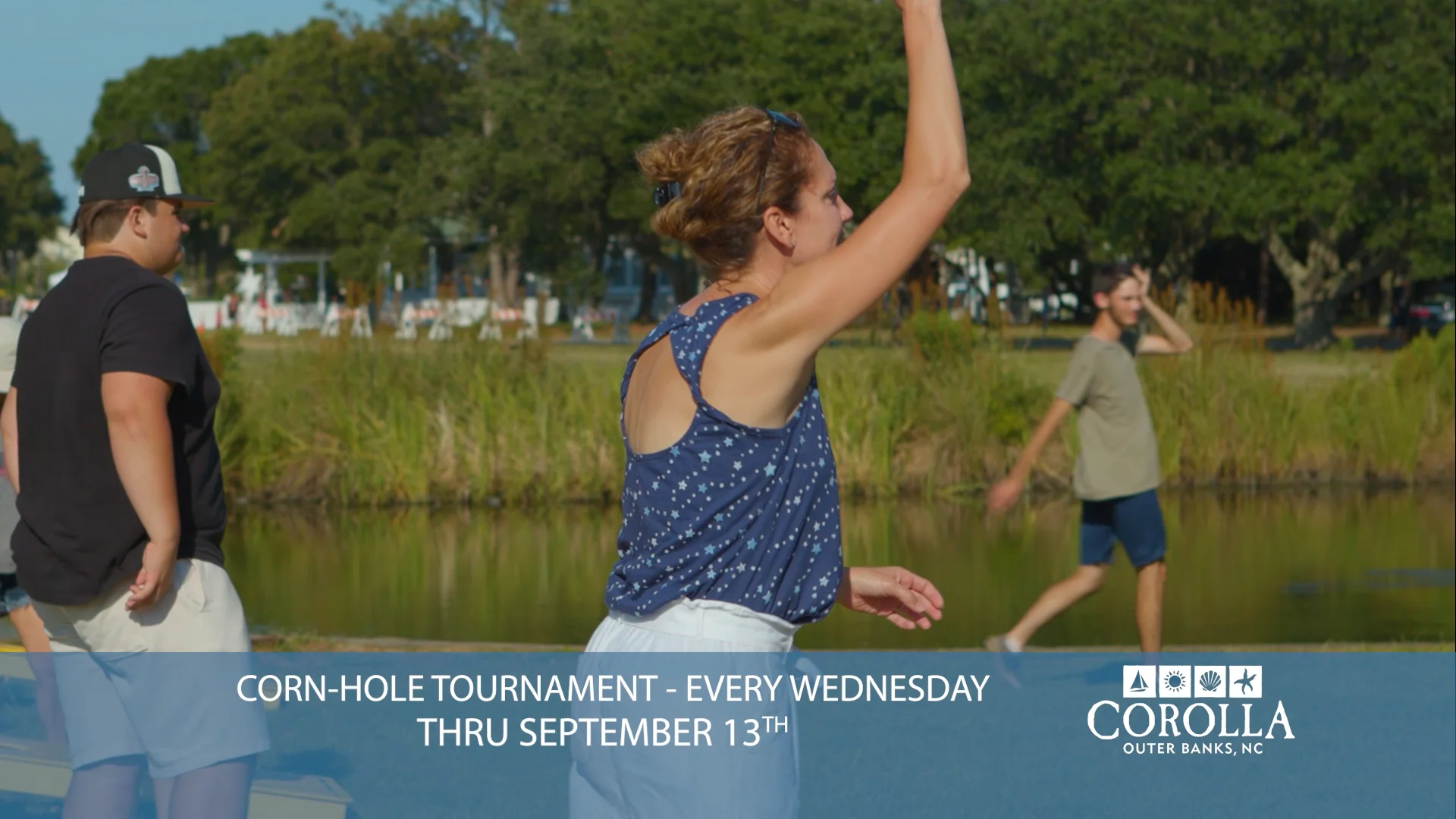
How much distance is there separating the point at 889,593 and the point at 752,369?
60cm

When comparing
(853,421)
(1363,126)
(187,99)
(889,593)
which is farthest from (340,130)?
(889,593)

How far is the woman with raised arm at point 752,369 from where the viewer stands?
268cm

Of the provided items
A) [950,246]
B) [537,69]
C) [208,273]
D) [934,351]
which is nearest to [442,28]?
[537,69]

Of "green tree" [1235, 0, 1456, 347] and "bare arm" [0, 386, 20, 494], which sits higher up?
"green tree" [1235, 0, 1456, 347]

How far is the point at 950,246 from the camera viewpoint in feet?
156

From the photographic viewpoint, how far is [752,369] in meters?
2.71

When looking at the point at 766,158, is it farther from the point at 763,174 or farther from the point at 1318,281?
the point at 1318,281

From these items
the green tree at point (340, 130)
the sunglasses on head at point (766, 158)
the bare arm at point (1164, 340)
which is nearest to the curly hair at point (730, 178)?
the sunglasses on head at point (766, 158)

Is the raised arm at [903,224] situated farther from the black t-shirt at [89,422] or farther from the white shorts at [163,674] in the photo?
the white shorts at [163,674]

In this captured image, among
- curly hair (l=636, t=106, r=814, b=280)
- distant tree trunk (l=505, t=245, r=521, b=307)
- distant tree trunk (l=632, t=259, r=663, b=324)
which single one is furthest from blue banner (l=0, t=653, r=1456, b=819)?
distant tree trunk (l=632, t=259, r=663, b=324)

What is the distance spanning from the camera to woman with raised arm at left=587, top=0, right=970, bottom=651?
2.68 metres

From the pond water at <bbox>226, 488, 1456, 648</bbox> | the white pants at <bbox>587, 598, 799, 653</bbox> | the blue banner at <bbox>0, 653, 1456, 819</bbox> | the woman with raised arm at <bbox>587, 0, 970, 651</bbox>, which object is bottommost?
the pond water at <bbox>226, 488, 1456, 648</bbox>

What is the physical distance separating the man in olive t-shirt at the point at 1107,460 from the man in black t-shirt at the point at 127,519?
183 inches

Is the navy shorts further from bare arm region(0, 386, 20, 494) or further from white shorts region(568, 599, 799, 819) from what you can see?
white shorts region(568, 599, 799, 819)
